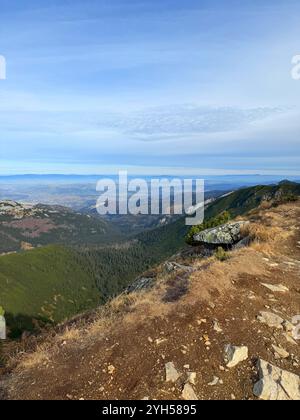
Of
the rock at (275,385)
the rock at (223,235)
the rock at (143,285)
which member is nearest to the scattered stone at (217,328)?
the rock at (275,385)

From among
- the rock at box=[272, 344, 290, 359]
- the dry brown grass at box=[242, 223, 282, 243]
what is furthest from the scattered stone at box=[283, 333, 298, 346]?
the dry brown grass at box=[242, 223, 282, 243]

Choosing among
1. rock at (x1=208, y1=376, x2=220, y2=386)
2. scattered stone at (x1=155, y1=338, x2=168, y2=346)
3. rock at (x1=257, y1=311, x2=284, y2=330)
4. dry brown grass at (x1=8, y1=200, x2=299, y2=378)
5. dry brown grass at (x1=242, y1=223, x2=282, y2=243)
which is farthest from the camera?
dry brown grass at (x1=242, y1=223, x2=282, y2=243)

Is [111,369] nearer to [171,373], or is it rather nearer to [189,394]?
[171,373]

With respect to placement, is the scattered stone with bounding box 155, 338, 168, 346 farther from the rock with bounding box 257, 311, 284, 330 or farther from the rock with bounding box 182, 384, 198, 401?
the rock with bounding box 257, 311, 284, 330

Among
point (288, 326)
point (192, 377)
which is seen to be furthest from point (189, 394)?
point (288, 326)
